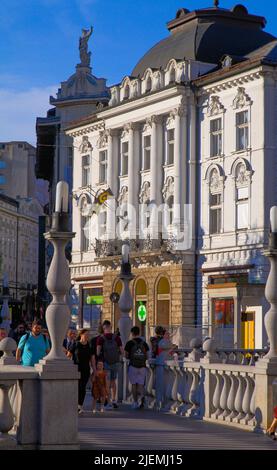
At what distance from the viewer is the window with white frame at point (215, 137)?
53.2 m

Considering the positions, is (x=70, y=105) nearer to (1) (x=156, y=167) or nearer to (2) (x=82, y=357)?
(1) (x=156, y=167)

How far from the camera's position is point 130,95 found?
6081 cm

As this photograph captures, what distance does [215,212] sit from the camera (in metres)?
53.4

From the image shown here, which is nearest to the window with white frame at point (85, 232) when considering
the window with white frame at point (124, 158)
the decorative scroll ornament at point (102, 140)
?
the decorative scroll ornament at point (102, 140)

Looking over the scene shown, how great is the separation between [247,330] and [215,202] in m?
7.63

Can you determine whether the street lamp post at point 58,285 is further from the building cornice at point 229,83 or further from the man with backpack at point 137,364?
the building cornice at point 229,83

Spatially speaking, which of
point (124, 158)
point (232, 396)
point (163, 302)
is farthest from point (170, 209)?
point (232, 396)

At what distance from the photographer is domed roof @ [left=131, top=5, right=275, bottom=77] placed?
55906 mm

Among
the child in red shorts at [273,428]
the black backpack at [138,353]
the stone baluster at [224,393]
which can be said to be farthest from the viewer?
Result: the black backpack at [138,353]

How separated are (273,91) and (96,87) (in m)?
30.2

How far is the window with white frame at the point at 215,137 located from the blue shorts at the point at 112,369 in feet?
101

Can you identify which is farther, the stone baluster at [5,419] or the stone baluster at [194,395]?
the stone baluster at [194,395]
